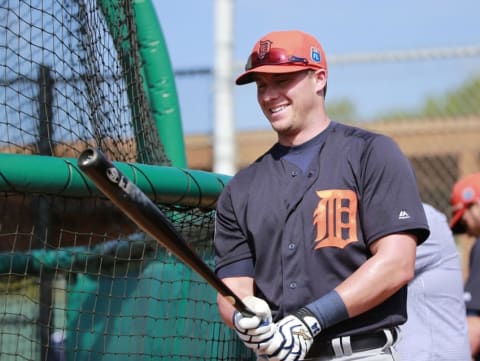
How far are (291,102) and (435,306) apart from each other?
1465 millimetres

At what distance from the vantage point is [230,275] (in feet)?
11.0

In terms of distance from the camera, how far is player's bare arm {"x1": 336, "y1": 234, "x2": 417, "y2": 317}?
9.97ft

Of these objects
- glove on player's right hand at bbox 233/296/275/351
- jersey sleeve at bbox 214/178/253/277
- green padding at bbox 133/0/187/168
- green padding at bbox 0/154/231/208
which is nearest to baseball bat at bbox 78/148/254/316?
glove on player's right hand at bbox 233/296/275/351

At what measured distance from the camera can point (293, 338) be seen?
116 inches

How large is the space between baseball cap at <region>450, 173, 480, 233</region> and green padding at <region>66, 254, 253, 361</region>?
2.00 metres

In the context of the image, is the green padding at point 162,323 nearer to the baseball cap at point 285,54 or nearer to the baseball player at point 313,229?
the baseball player at point 313,229

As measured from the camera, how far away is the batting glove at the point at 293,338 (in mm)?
2943

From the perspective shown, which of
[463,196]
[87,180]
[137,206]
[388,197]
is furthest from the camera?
[463,196]

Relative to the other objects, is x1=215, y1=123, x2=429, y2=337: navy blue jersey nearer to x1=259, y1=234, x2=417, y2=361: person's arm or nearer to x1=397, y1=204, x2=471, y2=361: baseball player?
x1=259, y1=234, x2=417, y2=361: person's arm

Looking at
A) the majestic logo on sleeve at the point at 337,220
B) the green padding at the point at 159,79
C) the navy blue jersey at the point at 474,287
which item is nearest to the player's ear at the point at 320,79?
the majestic logo on sleeve at the point at 337,220

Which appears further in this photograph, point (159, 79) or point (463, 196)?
point (463, 196)

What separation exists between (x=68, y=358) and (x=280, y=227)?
65.5 inches

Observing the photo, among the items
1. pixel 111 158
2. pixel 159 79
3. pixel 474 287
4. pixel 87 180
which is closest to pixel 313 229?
pixel 87 180

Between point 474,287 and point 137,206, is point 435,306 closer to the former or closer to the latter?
point 474,287
